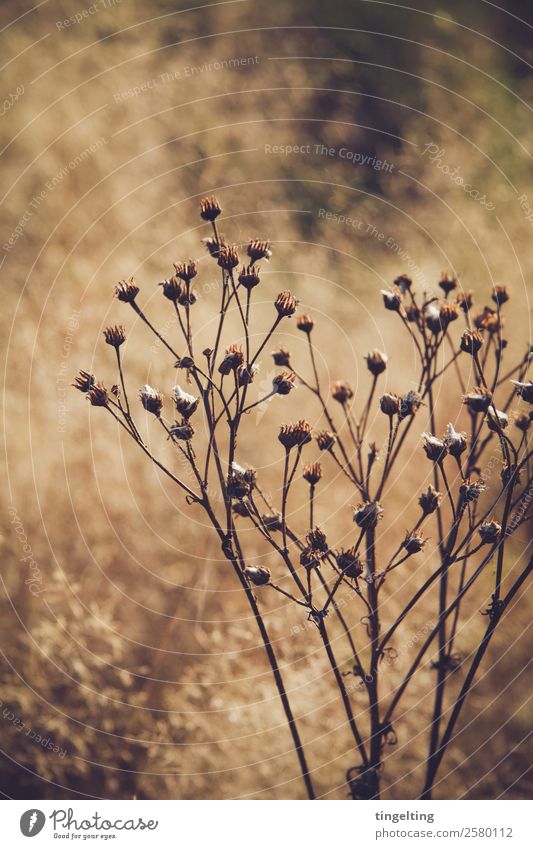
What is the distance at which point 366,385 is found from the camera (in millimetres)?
954

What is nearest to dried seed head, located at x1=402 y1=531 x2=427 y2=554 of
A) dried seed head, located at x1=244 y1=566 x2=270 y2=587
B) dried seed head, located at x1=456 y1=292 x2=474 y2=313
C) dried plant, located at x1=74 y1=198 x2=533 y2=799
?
dried plant, located at x1=74 y1=198 x2=533 y2=799

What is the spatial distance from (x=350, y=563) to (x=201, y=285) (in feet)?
2.08

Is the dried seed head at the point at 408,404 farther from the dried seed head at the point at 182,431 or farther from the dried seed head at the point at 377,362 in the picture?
the dried seed head at the point at 182,431

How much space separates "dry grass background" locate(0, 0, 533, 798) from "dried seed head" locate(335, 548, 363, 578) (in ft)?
1.14

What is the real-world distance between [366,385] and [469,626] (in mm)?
380

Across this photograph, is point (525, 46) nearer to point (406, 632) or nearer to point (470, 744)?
point (406, 632)

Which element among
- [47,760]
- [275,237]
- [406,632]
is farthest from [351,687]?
[275,237]

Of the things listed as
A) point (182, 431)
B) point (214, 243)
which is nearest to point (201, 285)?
point (214, 243)

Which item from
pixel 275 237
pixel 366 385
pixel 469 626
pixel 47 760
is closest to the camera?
pixel 47 760

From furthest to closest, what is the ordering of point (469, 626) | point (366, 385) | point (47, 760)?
point (366, 385)
point (469, 626)
point (47, 760)

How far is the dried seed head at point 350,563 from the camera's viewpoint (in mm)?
460

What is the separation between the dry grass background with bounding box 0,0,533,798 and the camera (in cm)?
76

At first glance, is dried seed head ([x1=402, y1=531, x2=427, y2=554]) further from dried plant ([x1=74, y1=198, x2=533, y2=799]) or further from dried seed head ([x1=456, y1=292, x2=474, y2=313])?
dried seed head ([x1=456, y1=292, x2=474, y2=313])

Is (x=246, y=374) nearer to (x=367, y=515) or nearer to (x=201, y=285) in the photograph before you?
(x=367, y=515)
